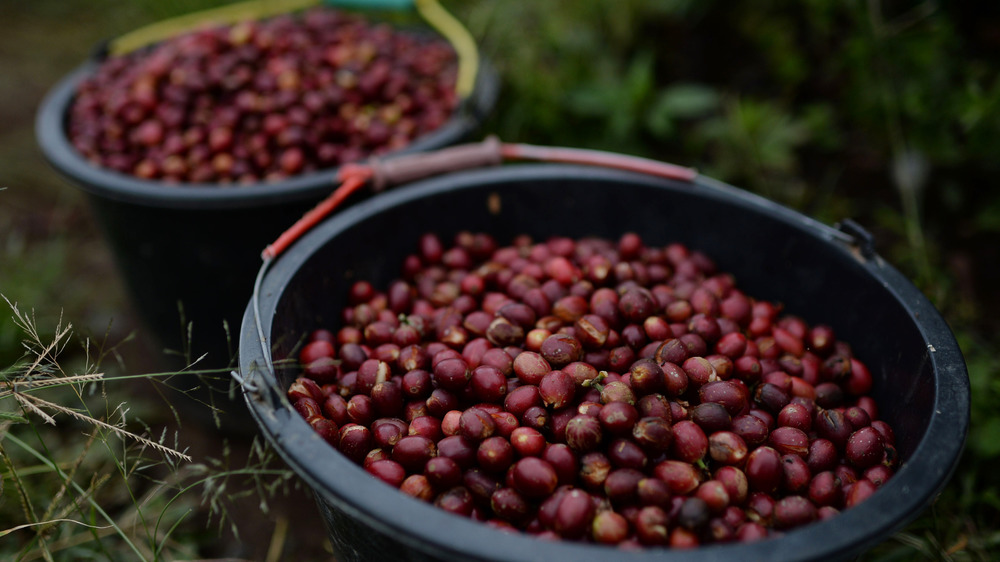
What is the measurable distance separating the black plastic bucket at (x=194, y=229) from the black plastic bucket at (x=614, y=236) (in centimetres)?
47

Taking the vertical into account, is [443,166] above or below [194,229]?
above

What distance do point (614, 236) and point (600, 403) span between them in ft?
3.18

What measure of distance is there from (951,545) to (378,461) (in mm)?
1936

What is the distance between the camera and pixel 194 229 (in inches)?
97.4

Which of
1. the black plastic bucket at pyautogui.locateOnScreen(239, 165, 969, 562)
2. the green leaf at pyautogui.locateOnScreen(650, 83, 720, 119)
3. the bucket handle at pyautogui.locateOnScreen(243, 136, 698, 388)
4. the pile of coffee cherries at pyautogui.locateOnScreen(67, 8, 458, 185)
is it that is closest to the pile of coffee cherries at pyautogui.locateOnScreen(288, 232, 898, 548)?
the black plastic bucket at pyautogui.locateOnScreen(239, 165, 969, 562)

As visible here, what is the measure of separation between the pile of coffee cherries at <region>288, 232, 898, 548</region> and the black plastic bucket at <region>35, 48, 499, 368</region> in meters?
0.62

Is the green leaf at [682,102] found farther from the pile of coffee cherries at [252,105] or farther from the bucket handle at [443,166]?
the bucket handle at [443,166]

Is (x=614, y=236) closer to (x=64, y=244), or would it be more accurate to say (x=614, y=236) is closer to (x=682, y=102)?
(x=682, y=102)

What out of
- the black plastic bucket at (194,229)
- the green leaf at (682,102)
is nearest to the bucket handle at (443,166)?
the black plastic bucket at (194,229)

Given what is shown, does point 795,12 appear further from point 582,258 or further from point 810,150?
point 582,258

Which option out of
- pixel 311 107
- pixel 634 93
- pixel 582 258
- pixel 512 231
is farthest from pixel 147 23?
pixel 582 258

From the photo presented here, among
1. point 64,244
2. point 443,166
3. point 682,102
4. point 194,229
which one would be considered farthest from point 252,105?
point 682,102

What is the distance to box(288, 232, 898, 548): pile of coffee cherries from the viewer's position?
1425mm

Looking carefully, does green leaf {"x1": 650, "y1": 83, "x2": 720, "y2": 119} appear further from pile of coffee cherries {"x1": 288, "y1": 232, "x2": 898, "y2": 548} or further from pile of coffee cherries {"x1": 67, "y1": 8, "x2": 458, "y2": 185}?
pile of coffee cherries {"x1": 288, "y1": 232, "x2": 898, "y2": 548}
